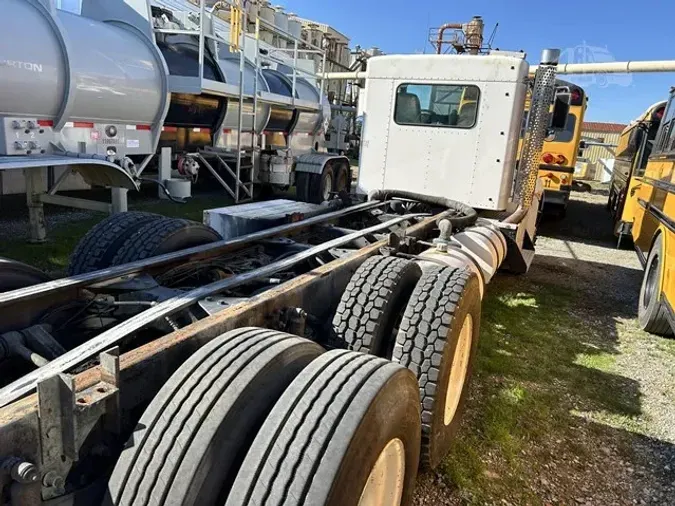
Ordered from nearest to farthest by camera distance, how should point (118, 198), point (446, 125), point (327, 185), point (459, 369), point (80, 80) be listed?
1. point (459, 369)
2. point (446, 125)
3. point (80, 80)
4. point (118, 198)
5. point (327, 185)

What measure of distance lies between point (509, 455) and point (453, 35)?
2355 cm

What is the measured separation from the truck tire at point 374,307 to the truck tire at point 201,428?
883mm

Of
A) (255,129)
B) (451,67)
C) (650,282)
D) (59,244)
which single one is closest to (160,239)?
(451,67)

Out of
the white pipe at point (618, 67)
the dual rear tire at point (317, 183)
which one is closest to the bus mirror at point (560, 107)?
the dual rear tire at point (317, 183)

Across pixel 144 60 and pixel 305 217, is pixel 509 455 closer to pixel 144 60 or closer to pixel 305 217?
pixel 305 217

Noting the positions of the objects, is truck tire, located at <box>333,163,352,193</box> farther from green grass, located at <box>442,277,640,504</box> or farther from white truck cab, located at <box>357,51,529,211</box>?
green grass, located at <box>442,277,640,504</box>

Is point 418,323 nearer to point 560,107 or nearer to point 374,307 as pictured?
point 374,307

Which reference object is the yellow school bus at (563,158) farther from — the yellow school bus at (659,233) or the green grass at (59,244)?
the green grass at (59,244)

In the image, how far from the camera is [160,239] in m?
3.46

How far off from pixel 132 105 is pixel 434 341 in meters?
6.06

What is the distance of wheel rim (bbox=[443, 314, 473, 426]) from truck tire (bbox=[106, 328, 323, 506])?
156 centimetres

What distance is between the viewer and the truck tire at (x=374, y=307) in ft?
8.73

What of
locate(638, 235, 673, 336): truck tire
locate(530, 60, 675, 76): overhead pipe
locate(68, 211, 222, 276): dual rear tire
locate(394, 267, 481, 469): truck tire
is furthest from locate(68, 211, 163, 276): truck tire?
locate(530, 60, 675, 76): overhead pipe

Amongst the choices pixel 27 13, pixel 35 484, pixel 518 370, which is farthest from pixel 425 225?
pixel 27 13
